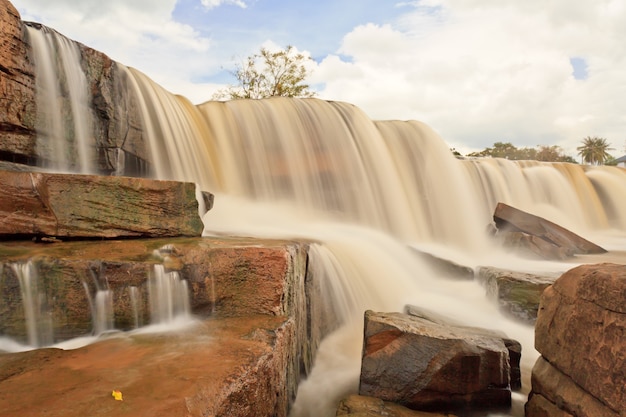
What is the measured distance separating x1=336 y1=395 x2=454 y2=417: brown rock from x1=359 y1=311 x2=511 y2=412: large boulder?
0.11m

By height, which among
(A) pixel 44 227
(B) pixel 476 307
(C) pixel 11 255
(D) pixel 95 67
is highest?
(D) pixel 95 67

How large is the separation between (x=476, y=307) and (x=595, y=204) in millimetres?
15658

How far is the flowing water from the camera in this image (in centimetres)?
550

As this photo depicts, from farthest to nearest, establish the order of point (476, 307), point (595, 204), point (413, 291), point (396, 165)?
point (595, 204) < point (396, 165) < point (413, 291) < point (476, 307)

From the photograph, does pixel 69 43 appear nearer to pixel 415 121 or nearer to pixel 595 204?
pixel 415 121

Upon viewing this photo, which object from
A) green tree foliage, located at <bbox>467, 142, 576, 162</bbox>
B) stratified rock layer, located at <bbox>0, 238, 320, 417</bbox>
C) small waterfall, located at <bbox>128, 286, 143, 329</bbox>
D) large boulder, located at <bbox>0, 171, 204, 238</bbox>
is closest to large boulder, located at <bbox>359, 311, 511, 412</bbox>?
stratified rock layer, located at <bbox>0, 238, 320, 417</bbox>

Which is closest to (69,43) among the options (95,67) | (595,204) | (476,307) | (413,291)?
(95,67)

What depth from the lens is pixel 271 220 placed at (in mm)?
8453

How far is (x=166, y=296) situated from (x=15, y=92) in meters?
4.26

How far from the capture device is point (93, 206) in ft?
13.1

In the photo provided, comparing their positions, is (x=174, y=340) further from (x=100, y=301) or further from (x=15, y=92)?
(x=15, y=92)

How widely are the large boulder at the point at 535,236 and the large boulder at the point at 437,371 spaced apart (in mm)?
7419

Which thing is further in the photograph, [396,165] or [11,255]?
[396,165]

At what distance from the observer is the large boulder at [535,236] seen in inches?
375
